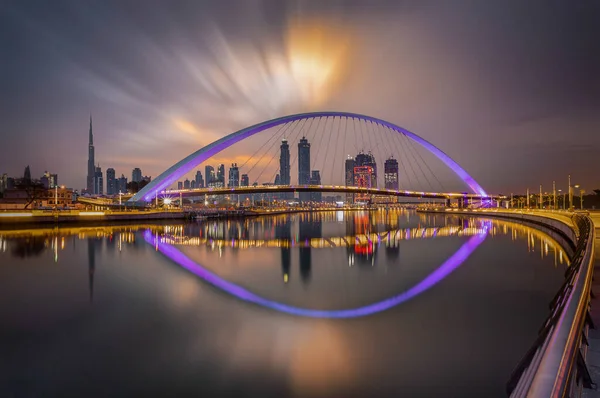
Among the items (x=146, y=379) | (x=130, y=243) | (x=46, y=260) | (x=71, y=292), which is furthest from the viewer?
(x=130, y=243)

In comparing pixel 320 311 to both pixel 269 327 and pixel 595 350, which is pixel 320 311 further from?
pixel 595 350

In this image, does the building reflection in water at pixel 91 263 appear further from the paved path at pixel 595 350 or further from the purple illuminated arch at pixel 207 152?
the purple illuminated arch at pixel 207 152

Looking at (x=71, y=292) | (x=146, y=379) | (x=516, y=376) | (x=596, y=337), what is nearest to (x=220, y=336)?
(x=146, y=379)

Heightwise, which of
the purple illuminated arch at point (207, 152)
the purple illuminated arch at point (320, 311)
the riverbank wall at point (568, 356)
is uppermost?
the purple illuminated arch at point (207, 152)

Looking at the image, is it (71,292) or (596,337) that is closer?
(596,337)

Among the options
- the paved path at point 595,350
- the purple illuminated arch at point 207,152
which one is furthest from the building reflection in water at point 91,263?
the purple illuminated arch at point 207,152

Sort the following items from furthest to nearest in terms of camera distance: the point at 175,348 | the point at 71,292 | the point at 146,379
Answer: the point at 71,292 < the point at 175,348 < the point at 146,379

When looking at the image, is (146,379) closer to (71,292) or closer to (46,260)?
(71,292)

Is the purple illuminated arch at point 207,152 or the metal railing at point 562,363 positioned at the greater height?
the purple illuminated arch at point 207,152

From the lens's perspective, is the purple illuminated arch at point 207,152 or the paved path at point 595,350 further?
the purple illuminated arch at point 207,152
